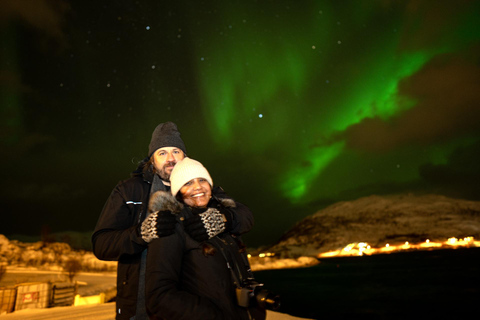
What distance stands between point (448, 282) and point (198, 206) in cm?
9224

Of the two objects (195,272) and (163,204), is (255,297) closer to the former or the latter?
(195,272)

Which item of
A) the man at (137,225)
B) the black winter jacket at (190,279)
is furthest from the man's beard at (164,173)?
the black winter jacket at (190,279)

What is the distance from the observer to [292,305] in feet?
182

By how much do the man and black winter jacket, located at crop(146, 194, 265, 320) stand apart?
98 millimetres

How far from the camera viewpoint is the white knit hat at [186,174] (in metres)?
2.68

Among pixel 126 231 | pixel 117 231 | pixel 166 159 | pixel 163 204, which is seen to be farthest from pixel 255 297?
pixel 166 159

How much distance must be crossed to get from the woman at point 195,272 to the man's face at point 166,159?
1165mm

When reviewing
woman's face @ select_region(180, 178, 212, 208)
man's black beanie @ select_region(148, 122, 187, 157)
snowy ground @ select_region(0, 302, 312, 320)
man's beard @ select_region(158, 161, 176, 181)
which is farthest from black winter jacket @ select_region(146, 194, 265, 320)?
snowy ground @ select_region(0, 302, 312, 320)

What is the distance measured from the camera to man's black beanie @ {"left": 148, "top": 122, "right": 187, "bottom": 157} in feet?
12.6

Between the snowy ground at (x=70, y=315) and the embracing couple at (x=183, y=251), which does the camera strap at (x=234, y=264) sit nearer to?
the embracing couple at (x=183, y=251)

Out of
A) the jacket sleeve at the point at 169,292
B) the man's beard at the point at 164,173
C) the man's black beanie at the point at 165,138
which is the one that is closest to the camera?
the jacket sleeve at the point at 169,292

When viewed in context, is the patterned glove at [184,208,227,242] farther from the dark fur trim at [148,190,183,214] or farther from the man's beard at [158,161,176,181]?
the man's beard at [158,161,176,181]

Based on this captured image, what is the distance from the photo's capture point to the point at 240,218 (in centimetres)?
276

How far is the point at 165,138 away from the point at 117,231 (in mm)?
1453
